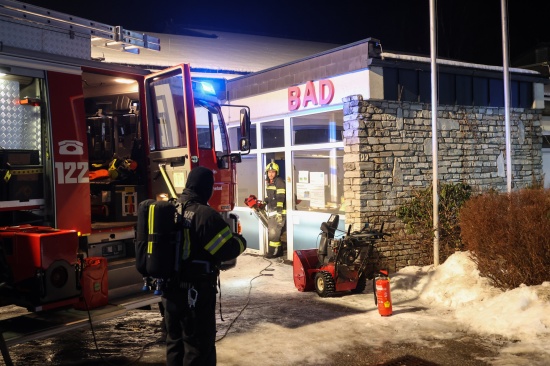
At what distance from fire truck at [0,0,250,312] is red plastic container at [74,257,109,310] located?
0.20 metres

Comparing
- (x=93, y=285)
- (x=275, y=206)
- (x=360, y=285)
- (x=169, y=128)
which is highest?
(x=169, y=128)

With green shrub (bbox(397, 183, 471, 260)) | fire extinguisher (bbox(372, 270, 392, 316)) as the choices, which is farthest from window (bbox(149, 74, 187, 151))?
green shrub (bbox(397, 183, 471, 260))

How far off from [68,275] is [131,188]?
7.35 feet

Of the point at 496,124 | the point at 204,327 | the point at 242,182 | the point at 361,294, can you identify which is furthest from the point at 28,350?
the point at 496,124

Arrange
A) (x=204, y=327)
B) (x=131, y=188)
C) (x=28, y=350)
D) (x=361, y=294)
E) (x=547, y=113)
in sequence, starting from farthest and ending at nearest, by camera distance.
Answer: (x=547, y=113)
(x=361, y=294)
(x=131, y=188)
(x=28, y=350)
(x=204, y=327)

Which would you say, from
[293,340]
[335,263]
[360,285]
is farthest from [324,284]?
[293,340]

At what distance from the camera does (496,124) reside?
36.5 ft

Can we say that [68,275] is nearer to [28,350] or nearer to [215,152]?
[28,350]

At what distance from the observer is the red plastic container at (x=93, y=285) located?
226 inches

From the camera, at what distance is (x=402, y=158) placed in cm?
997

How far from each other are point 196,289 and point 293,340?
217cm

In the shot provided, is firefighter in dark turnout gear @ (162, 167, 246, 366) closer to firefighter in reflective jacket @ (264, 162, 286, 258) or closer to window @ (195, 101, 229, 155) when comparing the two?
window @ (195, 101, 229, 155)

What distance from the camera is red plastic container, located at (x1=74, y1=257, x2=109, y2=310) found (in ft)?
18.8

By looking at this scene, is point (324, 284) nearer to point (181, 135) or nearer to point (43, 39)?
point (181, 135)
